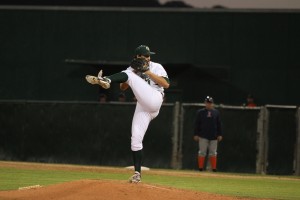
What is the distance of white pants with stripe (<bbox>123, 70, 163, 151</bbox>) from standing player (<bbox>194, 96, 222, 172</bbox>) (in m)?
8.54

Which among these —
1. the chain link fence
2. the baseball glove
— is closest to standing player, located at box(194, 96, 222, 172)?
the chain link fence

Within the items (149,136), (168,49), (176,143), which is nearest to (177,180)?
(176,143)

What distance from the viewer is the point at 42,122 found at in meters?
21.3

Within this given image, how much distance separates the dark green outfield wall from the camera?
24.2 meters

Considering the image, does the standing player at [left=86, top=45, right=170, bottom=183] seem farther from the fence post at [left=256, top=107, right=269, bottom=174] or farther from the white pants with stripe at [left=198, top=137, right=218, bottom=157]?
the fence post at [left=256, top=107, right=269, bottom=174]

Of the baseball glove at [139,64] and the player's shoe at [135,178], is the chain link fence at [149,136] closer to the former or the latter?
the player's shoe at [135,178]

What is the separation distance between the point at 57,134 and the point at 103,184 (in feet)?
35.5

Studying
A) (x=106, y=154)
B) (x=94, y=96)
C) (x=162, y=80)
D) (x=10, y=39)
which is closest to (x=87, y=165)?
(x=106, y=154)

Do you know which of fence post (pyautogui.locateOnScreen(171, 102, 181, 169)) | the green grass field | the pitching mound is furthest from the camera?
fence post (pyautogui.locateOnScreen(171, 102, 181, 169))

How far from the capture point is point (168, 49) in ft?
81.9

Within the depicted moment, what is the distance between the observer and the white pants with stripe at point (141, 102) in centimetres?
1123

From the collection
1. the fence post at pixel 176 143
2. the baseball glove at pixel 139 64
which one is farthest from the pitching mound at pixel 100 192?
the fence post at pixel 176 143

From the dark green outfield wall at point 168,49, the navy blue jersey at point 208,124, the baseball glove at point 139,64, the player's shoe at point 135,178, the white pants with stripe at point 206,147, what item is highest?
the dark green outfield wall at point 168,49

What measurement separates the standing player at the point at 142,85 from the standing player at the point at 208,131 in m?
8.52
